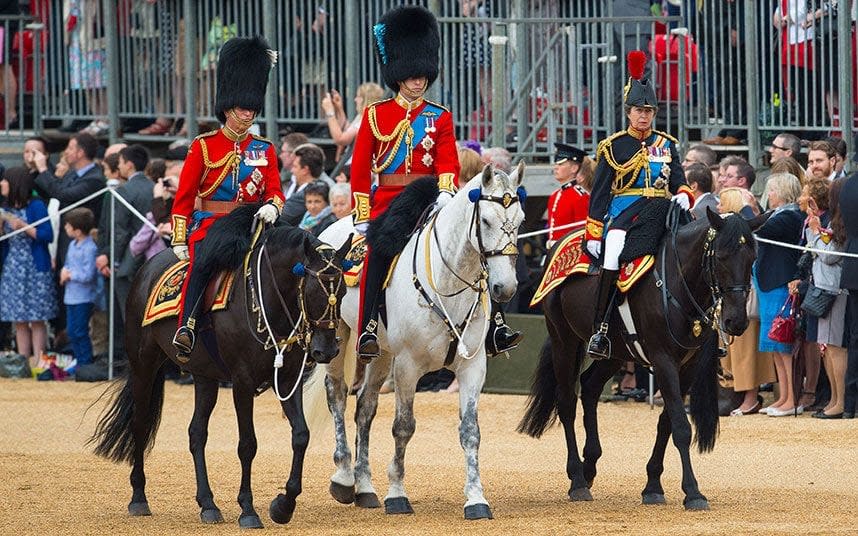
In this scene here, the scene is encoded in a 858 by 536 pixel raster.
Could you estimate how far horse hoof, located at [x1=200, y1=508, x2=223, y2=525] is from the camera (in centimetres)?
1034

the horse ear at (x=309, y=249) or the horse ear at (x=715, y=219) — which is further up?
the horse ear at (x=715, y=219)

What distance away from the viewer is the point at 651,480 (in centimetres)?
1082

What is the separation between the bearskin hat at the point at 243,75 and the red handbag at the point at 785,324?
5.05 metres

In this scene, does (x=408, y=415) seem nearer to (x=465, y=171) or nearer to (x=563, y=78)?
(x=465, y=171)

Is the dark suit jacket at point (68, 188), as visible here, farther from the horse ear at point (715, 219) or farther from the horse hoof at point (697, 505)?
the horse hoof at point (697, 505)

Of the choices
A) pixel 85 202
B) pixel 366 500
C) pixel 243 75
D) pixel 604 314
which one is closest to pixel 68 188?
pixel 85 202

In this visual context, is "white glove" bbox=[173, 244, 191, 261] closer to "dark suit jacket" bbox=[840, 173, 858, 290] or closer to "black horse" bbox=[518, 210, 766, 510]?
"black horse" bbox=[518, 210, 766, 510]

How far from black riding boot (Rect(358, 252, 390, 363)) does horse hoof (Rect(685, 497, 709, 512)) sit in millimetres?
1985

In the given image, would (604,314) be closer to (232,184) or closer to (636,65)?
(636,65)

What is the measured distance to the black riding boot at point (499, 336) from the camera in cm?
1077

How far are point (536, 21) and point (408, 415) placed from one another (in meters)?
7.29

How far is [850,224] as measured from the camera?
548 inches

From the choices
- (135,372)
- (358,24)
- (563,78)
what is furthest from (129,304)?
(358,24)

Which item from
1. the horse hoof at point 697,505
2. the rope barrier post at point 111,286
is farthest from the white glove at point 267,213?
the rope barrier post at point 111,286
